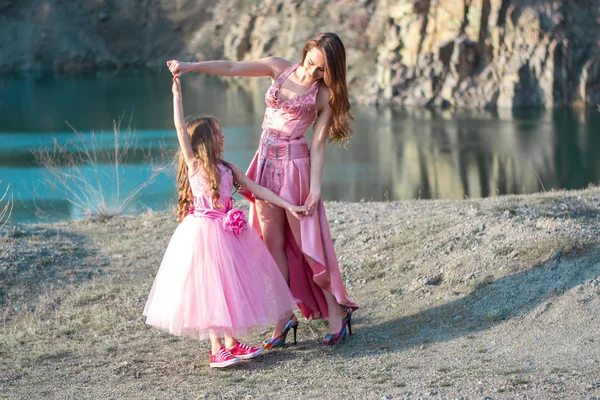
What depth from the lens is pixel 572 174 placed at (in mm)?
18781

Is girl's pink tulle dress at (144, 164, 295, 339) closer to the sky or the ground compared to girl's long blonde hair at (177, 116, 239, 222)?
closer to the ground

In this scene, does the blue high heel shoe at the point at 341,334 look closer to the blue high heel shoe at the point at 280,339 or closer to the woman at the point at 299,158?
the woman at the point at 299,158

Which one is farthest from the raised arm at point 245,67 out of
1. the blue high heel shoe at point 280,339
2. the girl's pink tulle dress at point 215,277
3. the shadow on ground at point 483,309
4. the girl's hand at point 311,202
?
the shadow on ground at point 483,309

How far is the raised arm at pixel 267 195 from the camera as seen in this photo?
16.5 feet

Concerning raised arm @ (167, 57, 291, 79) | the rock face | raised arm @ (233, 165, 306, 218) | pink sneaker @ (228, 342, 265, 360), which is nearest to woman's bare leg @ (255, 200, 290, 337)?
raised arm @ (233, 165, 306, 218)

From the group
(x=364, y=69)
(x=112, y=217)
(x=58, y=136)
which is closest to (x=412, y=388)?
(x=112, y=217)

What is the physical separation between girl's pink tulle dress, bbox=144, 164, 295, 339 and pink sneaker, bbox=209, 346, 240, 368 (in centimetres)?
13

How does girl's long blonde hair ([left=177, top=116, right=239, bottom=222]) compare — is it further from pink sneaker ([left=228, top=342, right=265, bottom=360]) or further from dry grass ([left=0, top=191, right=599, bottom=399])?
dry grass ([left=0, top=191, right=599, bottom=399])

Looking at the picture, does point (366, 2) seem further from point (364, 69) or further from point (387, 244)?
point (387, 244)

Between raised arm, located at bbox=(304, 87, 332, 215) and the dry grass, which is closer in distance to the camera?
the dry grass

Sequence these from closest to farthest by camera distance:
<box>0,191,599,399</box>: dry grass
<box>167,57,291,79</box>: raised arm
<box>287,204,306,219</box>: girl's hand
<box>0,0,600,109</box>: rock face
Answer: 1. <box>0,191,599,399</box>: dry grass
2. <box>287,204,306,219</box>: girl's hand
3. <box>167,57,291,79</box>: raised arm
4. <box>0,0,600,109</box>: rock face

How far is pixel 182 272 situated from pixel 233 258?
0.29 meters

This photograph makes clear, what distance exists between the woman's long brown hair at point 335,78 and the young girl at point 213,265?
0.52m

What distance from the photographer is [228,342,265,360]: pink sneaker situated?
4957 millimetres
